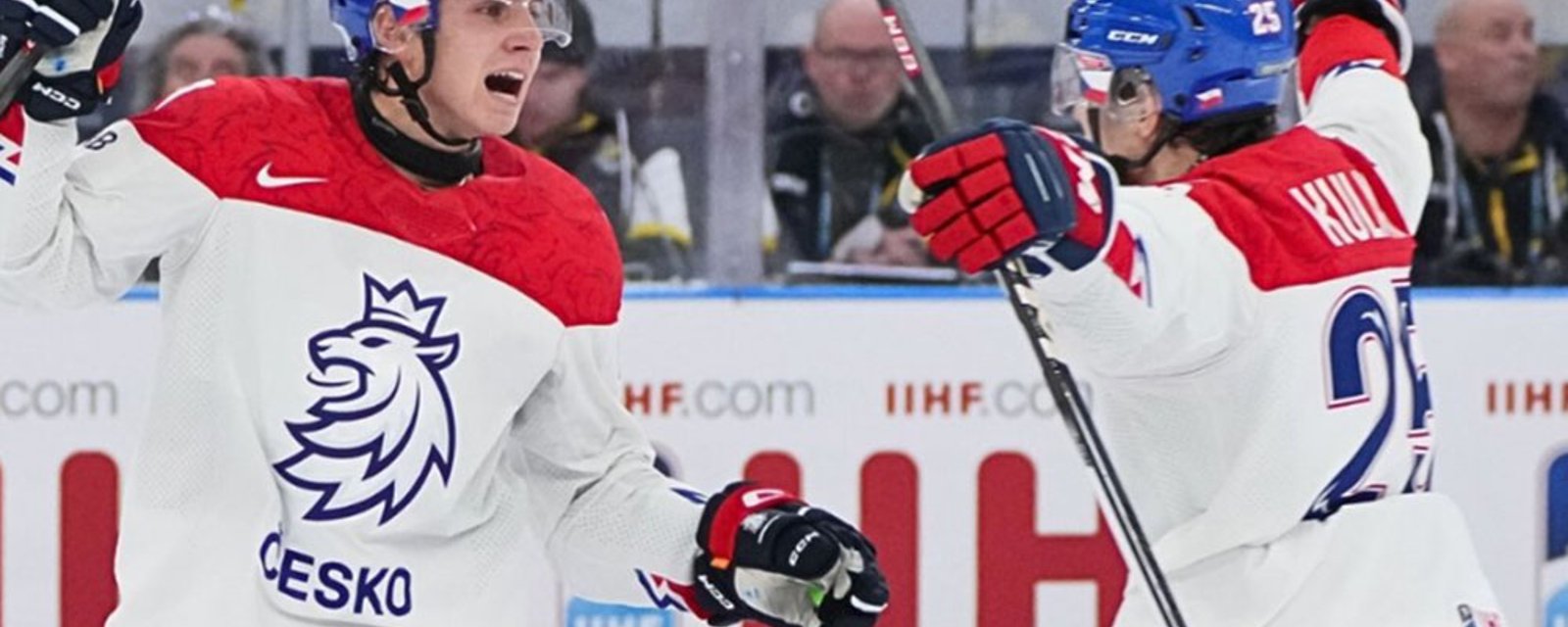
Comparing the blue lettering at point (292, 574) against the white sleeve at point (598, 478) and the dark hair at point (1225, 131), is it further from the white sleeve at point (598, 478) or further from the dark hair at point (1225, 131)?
the dark hair at point (1225, 131)

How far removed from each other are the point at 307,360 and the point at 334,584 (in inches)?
8.3

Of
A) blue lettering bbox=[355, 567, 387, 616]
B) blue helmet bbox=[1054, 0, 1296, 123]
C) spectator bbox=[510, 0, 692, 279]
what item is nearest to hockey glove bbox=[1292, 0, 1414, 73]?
blue helmet bbox=[1054, 0, 1296, 123]

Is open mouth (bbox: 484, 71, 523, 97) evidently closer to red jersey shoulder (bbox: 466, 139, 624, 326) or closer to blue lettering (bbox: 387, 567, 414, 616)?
red jersey shoulder (bbox: 466, 139, 624, 326)

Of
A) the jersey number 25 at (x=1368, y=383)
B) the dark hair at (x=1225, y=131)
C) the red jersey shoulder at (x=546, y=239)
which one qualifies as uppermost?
the dark hair at (x=1225, y=131)

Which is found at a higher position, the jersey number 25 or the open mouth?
the open mouth

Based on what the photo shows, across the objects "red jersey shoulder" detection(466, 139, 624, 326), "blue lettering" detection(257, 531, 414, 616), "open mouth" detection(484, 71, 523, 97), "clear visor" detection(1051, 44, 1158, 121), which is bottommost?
"blue lettering" detection(257, 531, 414, 616)

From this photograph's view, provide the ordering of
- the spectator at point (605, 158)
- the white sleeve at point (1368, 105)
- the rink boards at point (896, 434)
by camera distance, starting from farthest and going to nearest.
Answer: the spectator at point (605, 158)
the rink boards at point (896, 434)
the white sleeve at point (1368, 105)

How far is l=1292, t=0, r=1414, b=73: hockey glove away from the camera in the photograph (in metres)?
3.47

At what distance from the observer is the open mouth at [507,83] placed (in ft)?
9.22

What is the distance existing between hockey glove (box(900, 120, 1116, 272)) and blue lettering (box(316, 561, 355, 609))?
2.13 feet

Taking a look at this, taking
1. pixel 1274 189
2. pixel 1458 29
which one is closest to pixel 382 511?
pixel 1274 189

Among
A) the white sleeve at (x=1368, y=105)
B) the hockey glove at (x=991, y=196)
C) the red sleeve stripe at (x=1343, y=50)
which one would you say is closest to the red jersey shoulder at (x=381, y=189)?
the hockey glove at (x=991, y=196)

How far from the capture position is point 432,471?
2.71m

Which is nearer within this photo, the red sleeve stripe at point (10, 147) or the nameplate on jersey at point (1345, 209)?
the red sleeve stripe at point (10, 147)
